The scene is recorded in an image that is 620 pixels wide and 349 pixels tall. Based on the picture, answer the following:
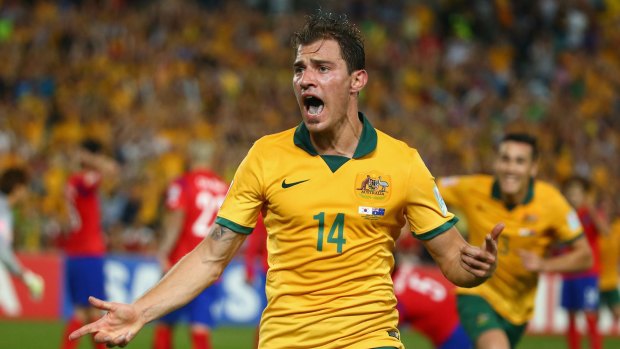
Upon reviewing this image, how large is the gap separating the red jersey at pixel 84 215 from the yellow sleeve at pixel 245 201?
21.5ft

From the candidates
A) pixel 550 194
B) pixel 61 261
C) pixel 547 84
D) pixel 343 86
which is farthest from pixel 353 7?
pixel 343 86

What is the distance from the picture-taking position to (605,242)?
1550 cm

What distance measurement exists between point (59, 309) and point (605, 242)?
8964 millimetres

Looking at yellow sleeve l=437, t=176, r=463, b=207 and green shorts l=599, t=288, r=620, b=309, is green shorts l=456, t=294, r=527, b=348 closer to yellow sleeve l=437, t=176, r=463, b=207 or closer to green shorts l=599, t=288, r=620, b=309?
yellow sleeve l=437, t=176, r=463, b=207

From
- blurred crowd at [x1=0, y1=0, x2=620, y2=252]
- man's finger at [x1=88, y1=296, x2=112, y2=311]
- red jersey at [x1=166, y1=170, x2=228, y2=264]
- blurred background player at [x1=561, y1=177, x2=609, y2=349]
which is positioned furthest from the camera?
blurred crowd at [x1=0, y1=0, x2=620, y2=252]

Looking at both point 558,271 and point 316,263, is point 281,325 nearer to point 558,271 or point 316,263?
point 316,263

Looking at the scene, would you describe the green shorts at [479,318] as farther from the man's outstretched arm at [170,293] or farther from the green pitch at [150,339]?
the green pitch at [150,339]

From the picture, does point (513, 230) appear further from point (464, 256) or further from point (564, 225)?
point (464, 256)

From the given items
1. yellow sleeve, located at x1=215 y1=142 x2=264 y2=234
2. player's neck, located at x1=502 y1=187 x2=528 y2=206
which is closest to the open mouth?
yellow sleeve, located at x1=215 y1=142 x2=264 y2=234

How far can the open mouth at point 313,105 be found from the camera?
200 inches

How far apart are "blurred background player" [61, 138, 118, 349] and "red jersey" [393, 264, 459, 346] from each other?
157 inches

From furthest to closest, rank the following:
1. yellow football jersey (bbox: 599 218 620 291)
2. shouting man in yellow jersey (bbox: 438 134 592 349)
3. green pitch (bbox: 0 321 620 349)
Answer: yellow football jersey (bbox: 599 218 620 291) → green pitch (bbox: 0 321 620 349) → shouting man in yellow jersey (bbox: 438 134 592 349)

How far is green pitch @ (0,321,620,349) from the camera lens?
1421 centimetres

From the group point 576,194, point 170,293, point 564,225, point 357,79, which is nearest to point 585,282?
point 576,194
